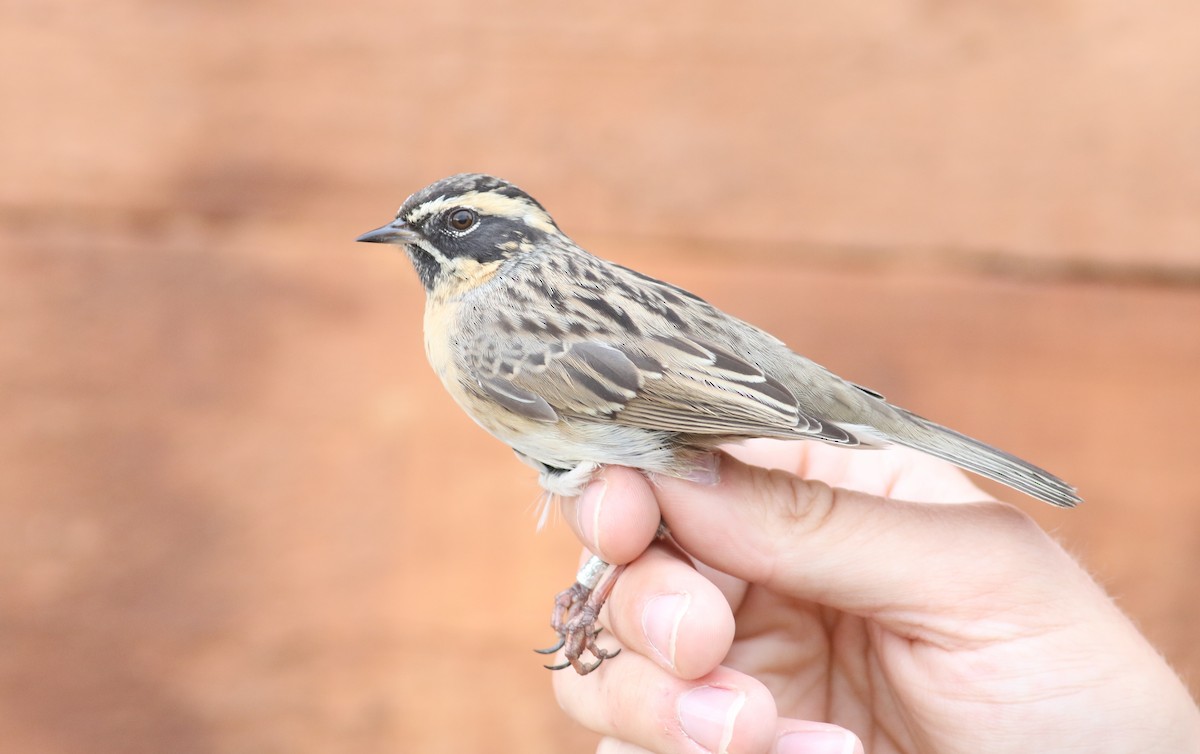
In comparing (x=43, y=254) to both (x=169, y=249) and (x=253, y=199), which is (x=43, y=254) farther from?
(x=253, y=199)

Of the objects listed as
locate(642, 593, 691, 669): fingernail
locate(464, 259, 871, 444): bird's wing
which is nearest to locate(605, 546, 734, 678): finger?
locate(642, 593, 691, 669): fingernail

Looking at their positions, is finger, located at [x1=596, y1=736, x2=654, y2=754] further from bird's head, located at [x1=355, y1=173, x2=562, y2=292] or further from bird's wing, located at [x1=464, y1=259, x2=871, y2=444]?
bird's head, located at [x1=355, y1=173, x2=562, y2=292]

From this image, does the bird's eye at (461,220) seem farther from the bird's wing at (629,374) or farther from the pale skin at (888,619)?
the pale skin at (888,619)

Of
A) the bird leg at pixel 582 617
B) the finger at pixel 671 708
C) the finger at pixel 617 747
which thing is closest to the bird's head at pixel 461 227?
the bird leg at pixel 582 617

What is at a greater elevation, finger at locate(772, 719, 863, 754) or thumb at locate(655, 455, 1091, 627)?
thumb at locate(655, 455, 1091, 627)

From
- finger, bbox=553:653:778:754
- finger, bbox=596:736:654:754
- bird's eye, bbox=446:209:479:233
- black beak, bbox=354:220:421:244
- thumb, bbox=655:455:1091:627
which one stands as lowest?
finger, bbox=596:736:654:754

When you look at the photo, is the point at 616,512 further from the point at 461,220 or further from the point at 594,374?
the point at 461,220
